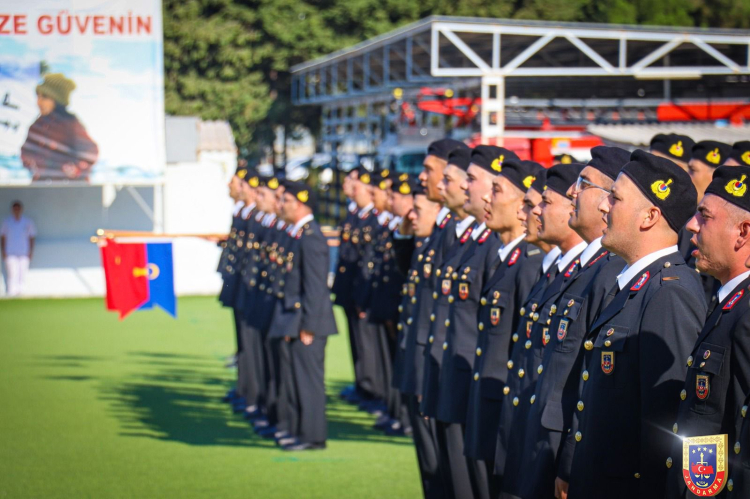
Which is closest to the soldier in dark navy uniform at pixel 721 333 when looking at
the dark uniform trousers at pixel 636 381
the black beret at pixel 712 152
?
the dark uniform trousers at pixel 636 381

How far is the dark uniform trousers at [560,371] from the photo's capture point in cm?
325

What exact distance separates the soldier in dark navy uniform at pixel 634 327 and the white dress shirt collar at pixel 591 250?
0.36m

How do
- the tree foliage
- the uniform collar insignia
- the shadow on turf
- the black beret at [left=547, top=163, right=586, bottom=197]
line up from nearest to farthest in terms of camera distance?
the uniform collar insignia
the black beret at [left=547, top=163, right=586, bottom=197]
the shadow on turf
the tree foliage

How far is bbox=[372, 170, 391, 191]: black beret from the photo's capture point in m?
8.93

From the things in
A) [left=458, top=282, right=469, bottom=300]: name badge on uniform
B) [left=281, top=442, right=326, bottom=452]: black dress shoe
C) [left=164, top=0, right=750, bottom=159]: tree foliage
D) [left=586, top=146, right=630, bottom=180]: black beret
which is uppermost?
[left=164, top=0, right=750, bottom=159]: tree foliage

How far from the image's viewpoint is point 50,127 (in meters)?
13.8

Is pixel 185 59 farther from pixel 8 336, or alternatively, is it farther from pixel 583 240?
pixel 583 240

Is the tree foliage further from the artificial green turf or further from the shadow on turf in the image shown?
the shadow on turf

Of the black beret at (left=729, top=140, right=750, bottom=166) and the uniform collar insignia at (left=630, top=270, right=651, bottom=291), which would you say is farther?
the black beret at (left=729, top=140, right=750, bottom=166)

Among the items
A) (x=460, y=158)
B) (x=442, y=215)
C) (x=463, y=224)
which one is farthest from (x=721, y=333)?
(x=442, y=215)

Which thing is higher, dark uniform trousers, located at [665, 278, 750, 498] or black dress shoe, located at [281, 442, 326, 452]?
dark uniform trousers, located at [665, 278, 750, 498]

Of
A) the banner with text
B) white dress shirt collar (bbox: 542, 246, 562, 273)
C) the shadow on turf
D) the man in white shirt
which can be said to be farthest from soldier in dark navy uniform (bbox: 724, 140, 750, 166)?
the man in white shirt

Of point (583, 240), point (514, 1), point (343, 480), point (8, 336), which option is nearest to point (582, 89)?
point (514, 1)

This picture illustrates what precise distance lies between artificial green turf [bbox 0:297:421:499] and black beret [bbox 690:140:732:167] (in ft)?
8.24
